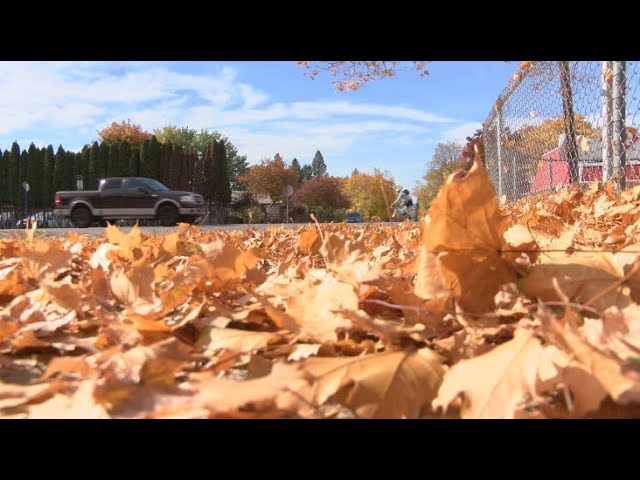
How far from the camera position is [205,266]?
2.92 ft

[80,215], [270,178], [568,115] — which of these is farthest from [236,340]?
[270,178]

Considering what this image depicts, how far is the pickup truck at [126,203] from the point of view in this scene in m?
21.1

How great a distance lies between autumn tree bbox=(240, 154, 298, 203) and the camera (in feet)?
136

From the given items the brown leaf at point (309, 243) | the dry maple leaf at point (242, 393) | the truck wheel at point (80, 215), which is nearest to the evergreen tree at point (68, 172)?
the truck wheel at point (80, 215)

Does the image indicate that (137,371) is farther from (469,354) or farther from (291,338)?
(469,354)

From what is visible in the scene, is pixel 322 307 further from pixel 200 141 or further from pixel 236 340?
pixel 200 141

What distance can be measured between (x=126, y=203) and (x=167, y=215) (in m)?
1.79

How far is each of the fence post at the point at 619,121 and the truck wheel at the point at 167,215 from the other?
1925cm

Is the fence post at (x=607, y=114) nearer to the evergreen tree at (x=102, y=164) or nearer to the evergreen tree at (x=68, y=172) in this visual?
the evergreen tree at (x=102, y=164)

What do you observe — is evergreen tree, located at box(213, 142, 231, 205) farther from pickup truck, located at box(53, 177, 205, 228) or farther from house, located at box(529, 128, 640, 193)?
house, located at box(529, 128, 640, 193)

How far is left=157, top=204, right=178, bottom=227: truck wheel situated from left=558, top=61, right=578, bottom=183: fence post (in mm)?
18432
